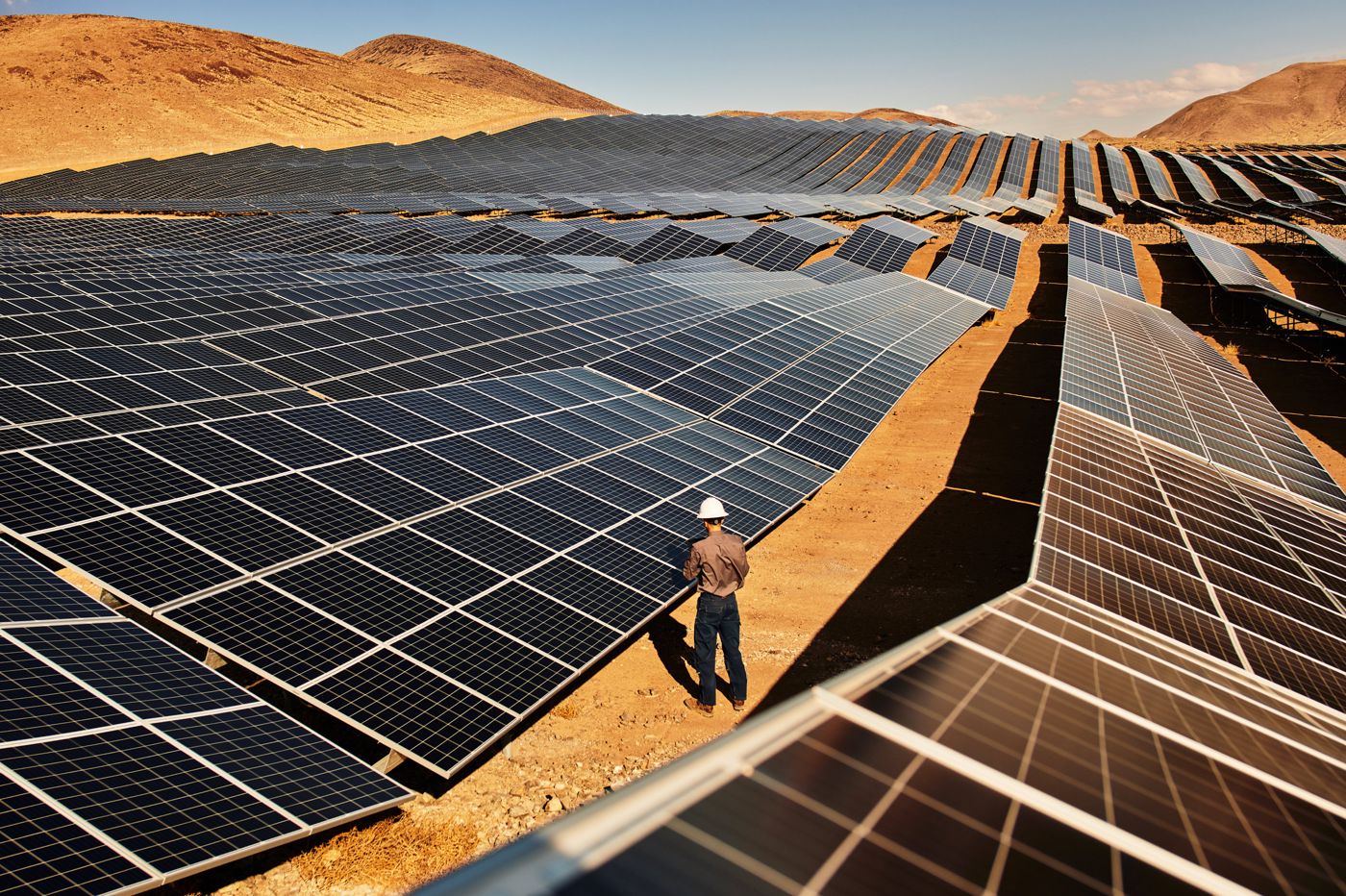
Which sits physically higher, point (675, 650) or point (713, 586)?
point (713, 586)

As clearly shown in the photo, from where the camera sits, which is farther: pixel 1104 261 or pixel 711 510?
pixel 1104 261

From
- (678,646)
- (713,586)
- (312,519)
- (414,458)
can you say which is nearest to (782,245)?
(678,646)

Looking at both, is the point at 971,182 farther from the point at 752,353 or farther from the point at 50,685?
the point at 50,685

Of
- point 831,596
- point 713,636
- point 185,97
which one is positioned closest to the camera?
point 713,636

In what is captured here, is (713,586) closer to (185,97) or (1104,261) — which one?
(1104,261)

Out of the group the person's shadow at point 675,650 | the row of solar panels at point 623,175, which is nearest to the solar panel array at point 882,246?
the row of solar panels at point 623,175
